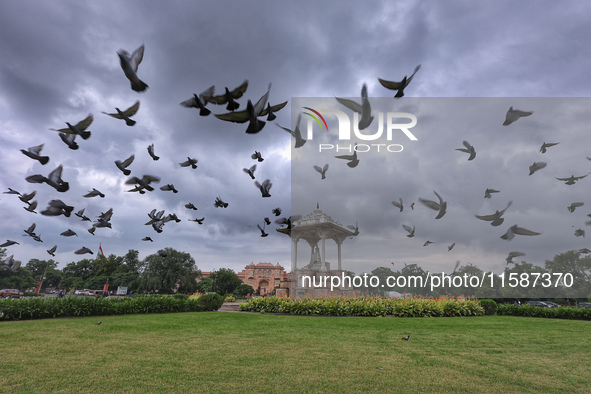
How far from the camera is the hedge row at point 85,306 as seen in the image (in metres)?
9.97

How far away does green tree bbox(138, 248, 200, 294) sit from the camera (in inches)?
1688

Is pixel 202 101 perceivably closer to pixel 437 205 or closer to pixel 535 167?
pixel 437 205

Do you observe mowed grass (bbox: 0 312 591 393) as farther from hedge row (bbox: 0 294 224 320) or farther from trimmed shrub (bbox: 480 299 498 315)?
trimmed shrub (bbox: 480 299 498 315)

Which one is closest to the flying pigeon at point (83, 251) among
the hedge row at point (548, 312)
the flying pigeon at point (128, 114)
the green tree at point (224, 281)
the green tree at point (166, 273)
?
the flying pigeon at point (128, 114)

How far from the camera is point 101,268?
55000 mm

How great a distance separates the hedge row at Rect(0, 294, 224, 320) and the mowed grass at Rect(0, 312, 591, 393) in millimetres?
2261

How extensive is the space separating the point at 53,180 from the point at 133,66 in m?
3.93

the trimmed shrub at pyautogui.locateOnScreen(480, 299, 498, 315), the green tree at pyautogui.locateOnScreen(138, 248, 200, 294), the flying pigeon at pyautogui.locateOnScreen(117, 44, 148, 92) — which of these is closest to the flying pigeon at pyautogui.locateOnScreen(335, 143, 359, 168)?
the flying pigeon at pyautogui.locateOnScreen(117, 44, 148, 92)

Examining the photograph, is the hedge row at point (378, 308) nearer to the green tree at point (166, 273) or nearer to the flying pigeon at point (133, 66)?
the flying pigeon at point (133, 66)

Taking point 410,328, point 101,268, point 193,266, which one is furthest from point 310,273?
point 101,268

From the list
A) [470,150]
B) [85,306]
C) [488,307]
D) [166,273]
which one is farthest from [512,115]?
[166,273]

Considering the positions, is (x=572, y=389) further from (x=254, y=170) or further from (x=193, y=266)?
(x=193, y=266)

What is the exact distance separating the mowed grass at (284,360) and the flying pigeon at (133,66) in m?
3.69

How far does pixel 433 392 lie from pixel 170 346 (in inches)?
191
